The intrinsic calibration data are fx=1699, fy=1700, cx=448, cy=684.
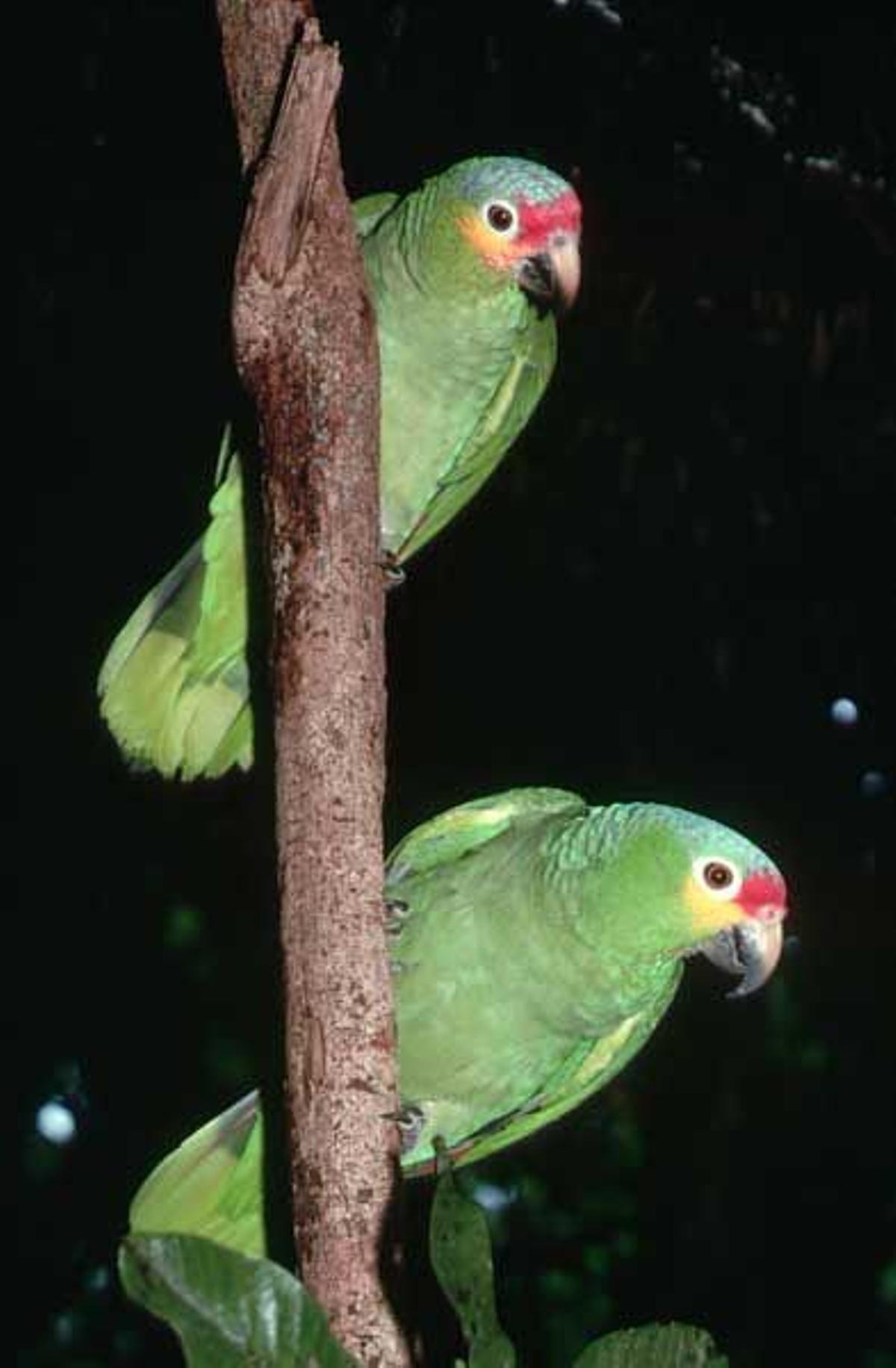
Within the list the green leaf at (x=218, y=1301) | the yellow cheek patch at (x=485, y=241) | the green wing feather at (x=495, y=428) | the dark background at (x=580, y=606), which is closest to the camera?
the green leaf at (x=218, y=1301)

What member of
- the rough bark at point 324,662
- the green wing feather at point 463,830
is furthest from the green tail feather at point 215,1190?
the rough bark at point 324,662

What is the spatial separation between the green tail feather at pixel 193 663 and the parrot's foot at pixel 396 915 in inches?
11.9

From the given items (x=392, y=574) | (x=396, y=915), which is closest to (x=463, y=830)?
(x=396, y=915)

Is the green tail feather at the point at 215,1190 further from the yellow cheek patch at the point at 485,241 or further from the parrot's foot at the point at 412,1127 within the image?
the yellow cheek patch at the point at 485,241

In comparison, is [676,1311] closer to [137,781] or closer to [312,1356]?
[137,781]

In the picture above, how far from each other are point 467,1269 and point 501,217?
5.28ft

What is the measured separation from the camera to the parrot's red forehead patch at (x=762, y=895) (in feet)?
6.52

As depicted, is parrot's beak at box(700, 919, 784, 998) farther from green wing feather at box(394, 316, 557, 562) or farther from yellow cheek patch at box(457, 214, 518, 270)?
yellow cheek patch at box(457, 214, 518, 270)

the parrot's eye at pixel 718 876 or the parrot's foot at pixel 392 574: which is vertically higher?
the parrot's foot at pixel 392 574

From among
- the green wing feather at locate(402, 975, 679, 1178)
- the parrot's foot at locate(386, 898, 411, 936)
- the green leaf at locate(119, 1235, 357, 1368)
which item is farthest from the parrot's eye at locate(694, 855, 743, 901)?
the green leaf at locate(119, 1235, 357, 1368)

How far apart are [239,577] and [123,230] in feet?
5.10

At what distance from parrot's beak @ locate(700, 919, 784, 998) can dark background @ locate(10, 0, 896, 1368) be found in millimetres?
778

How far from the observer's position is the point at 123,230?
3.46m

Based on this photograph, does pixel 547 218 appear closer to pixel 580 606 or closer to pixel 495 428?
pixel 495 428
